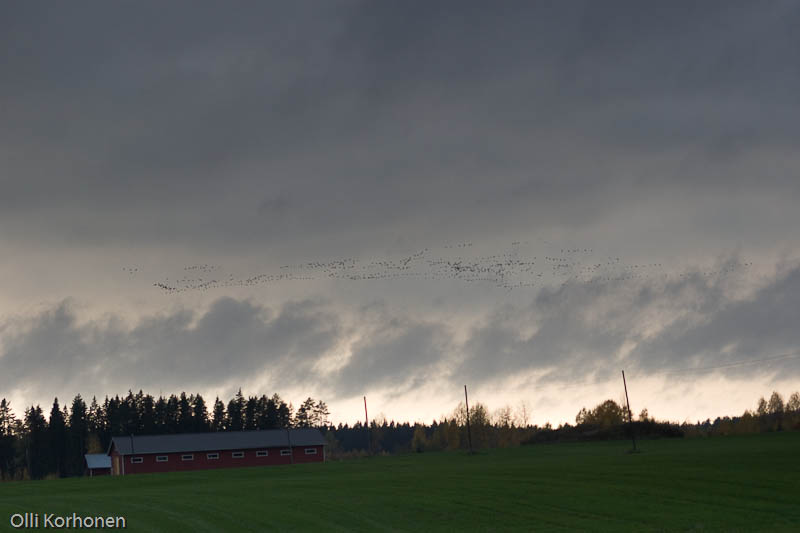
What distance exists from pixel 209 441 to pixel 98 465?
2883cm

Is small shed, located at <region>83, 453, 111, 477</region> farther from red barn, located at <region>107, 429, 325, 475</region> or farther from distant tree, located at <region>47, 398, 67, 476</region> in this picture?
distant tree, located at <region>47, 398, 67, 476</region>

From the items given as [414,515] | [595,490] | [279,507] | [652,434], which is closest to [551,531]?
[414,515]

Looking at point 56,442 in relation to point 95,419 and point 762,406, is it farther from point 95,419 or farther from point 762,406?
point 762,406

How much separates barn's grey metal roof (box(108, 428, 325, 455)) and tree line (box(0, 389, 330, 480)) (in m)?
55.6

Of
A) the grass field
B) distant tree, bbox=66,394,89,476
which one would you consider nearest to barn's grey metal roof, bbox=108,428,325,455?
distant tree, bbox=66,394,89,476

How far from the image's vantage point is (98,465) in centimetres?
12962

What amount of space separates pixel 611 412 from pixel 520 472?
421ft

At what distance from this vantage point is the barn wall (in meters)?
107

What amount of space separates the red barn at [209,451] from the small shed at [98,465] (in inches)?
567

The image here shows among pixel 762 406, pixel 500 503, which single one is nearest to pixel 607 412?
pixel 762 406

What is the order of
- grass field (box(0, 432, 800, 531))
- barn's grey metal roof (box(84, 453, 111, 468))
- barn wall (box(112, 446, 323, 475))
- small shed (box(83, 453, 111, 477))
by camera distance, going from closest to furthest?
grass field (box(0, 432, 800, 531)), barn wall (box(112, 446, 323, 475)), small shed (box(83, 453, 111, 477)), barn's grey metal roof (box(84, 453, 111, 468))

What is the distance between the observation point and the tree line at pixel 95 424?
531 ft

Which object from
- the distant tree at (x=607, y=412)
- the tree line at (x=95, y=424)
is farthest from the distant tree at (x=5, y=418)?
the distant tree at (x=607, y=412)

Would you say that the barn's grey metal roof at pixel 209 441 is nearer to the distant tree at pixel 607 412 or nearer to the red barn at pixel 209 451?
the red barn at pixel 209 451
